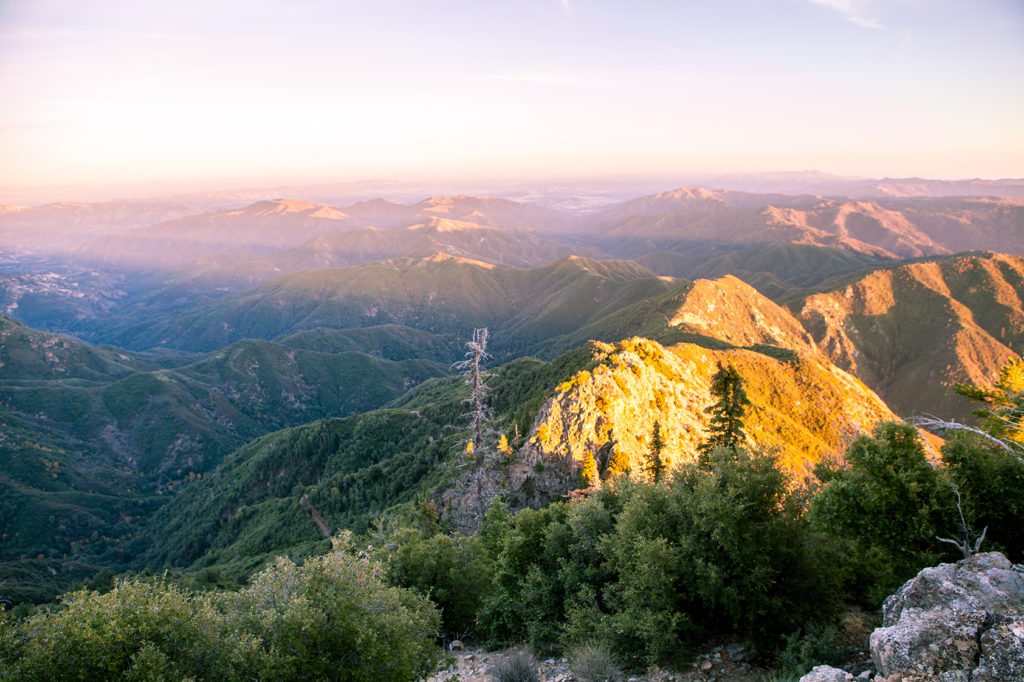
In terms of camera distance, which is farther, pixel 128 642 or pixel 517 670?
pixel 517 670

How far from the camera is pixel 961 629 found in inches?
527

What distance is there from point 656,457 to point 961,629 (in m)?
42.6

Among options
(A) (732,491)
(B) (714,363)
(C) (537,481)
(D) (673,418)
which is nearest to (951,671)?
(A) (732,491)

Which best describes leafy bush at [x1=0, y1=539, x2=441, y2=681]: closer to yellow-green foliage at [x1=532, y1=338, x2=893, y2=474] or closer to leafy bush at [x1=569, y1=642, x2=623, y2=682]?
leafy bush at [x1=569, y1=642, x2=623, y2=682]

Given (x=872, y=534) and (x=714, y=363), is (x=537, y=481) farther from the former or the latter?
(x=714, y=363)

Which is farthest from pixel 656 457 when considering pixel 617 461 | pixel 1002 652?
pixel 1002 652

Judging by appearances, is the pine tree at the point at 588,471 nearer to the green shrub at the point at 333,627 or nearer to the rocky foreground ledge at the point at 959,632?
the green shrub at the point at 333,627

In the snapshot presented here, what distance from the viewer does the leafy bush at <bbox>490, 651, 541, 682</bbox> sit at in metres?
22.3

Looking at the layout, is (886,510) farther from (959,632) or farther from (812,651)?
(959,632)

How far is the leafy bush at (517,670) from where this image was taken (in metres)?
22.3

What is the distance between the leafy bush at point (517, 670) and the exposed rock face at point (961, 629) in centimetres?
1341

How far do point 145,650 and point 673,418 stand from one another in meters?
62.9

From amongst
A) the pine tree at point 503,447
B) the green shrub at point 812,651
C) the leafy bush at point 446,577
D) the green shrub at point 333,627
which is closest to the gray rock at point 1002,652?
the green shrub at point 812,651

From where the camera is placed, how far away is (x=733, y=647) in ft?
74.2
